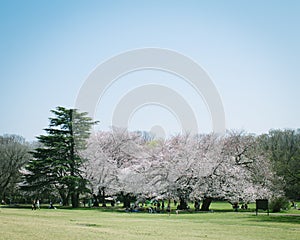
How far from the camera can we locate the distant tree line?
4278 centimetres

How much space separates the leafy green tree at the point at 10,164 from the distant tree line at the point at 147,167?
16521mm

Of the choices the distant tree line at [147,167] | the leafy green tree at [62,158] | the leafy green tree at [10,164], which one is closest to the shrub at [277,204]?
the distant tree line at [147,167]

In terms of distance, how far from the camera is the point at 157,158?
45.2 m

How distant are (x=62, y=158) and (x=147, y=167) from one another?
11092 mm

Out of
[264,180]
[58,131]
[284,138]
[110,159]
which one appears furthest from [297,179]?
[284,138]

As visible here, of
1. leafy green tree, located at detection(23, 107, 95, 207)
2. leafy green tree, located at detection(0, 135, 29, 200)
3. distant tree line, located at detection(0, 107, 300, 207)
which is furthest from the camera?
leafy green tree, located at detection(0, 135, 29, 200)

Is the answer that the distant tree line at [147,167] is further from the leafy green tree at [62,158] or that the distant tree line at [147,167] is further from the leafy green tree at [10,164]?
the leafy green tree at [10,164]

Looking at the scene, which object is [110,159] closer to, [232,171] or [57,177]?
[57,177]

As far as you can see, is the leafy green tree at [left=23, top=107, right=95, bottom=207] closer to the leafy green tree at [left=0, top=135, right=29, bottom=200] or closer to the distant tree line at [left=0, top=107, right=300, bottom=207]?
the distant tree line at [left=0, top=107, right=300, bottom=207]

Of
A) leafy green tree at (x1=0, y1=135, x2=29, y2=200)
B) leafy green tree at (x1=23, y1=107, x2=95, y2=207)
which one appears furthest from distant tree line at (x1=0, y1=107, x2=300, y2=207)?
leafy green tree at (x1=0, y1=135, x2=29, y2=200)

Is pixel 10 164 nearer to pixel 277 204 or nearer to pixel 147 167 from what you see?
pixel 147 167

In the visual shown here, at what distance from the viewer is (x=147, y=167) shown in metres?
44.6

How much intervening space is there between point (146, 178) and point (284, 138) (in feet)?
136

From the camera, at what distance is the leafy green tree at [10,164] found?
6632 cm
